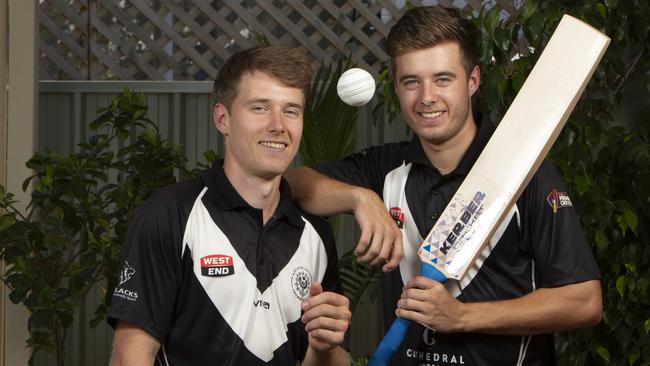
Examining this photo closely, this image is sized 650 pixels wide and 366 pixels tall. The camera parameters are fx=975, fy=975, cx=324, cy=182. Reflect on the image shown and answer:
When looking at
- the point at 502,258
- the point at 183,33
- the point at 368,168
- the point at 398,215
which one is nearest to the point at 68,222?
the point at 368,168

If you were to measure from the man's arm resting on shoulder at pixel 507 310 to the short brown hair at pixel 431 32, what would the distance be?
1.45 feet

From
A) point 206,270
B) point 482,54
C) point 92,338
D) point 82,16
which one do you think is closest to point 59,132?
point 82,16

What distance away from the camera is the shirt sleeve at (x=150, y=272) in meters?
1.55

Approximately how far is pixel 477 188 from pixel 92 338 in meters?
2.72

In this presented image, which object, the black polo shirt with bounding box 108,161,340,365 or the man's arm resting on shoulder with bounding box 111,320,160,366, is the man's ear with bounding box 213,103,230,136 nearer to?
the black polo shirt with bounding box 108,161,340,365

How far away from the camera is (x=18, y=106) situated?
3070 millimetres

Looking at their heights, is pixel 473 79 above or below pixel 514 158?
above

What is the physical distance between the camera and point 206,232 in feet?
5.40

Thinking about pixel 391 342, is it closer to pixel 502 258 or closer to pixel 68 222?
pixel 502 258

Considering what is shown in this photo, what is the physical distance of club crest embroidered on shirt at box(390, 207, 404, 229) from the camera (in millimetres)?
1919

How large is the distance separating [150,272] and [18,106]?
1.69 meters

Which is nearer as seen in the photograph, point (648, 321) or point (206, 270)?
point (206, 270)

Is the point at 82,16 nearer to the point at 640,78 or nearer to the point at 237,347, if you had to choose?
the point at 640,78

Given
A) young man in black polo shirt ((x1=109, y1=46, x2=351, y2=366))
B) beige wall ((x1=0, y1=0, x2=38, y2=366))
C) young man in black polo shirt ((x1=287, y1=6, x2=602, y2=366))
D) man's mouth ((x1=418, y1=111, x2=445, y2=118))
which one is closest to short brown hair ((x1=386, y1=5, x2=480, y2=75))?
young man in black polo shirt ((x1=287, y1=6, x2=602, y2=366))
